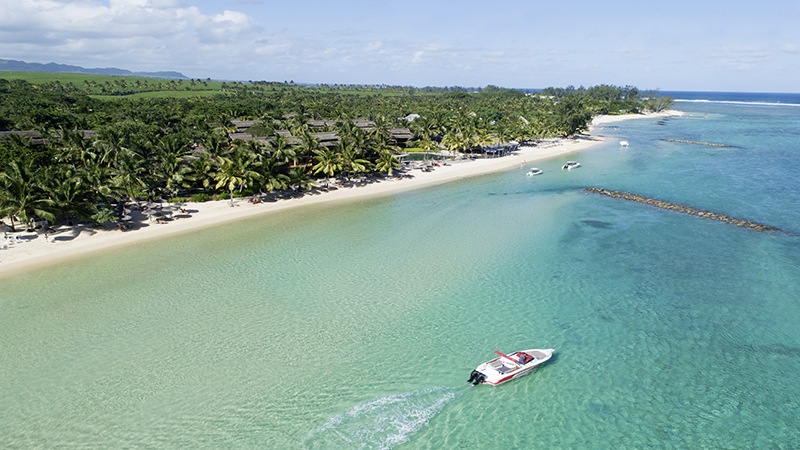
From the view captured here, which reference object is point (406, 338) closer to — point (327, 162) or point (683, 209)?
point (327, 162)

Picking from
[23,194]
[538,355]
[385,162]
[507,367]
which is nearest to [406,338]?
[507,367]

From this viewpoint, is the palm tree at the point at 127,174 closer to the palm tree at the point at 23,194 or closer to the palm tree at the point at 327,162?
the palm tree at the point at 23,194

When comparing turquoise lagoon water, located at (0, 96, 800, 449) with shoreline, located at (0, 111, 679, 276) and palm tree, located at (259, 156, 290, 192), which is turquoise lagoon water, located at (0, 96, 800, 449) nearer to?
shoreline, located at (0, 111, 679, 276)

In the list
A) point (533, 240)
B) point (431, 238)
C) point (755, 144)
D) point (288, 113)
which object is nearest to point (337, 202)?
point (431, 238)

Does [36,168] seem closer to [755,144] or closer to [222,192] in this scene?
[222,192]

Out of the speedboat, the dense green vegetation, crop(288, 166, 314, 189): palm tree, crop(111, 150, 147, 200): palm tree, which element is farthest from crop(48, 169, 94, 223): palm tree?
the speedboat

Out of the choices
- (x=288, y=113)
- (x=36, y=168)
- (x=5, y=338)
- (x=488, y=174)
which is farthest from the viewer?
(x=288, y=113)
